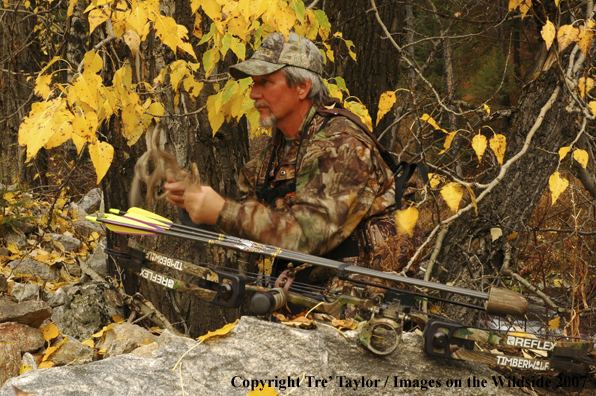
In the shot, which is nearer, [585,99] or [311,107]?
[311,107]

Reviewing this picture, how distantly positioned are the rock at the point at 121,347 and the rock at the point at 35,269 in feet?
11.2

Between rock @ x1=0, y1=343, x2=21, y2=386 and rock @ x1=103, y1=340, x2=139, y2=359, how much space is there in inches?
20.0

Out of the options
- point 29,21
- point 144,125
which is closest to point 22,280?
point 144,125

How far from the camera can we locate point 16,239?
713 centimetres

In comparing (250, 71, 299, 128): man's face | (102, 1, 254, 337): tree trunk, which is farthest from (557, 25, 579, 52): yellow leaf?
(102, 1, 254, 337): tree trunk

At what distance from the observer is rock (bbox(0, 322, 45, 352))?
3.35m

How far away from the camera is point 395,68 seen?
651cm

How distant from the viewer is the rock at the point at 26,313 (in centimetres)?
347

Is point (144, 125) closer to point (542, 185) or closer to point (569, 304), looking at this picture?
point (542, 185)

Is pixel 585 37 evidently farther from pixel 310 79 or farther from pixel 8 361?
pixel 8 361

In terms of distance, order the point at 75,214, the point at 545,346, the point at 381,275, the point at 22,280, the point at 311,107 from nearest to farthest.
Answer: the point at 545,346 < the point at 381,275 < the point at 311,107 < the point at 22,280 < the point at 75,214

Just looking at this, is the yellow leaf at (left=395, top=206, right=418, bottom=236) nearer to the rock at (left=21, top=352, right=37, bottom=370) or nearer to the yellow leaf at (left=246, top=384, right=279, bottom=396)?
the yellow leaf at (left=246, top=384, right=279, bottom=396)

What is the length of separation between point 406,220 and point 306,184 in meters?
0.67

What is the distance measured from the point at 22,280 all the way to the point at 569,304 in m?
5.15
